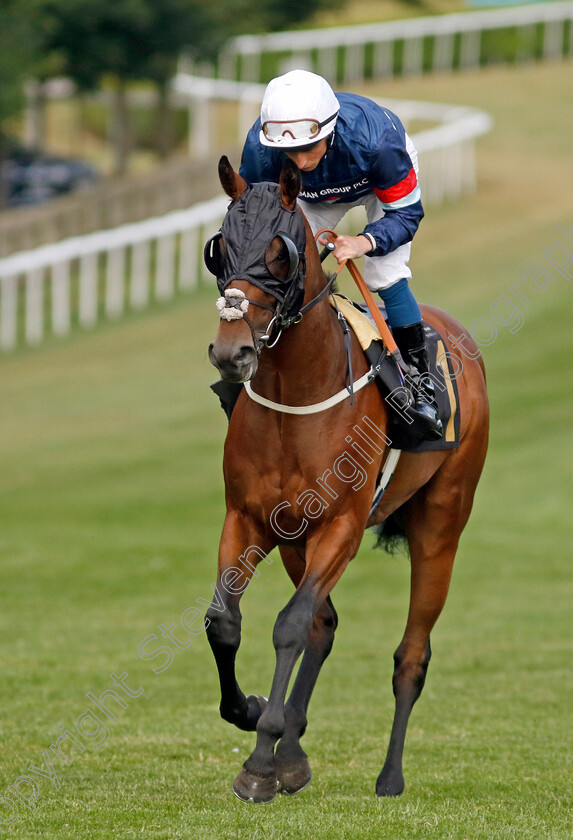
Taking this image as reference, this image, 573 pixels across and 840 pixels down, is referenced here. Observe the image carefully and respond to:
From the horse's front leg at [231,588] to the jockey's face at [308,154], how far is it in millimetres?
1458

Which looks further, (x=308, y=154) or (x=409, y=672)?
(x=409, y=672)

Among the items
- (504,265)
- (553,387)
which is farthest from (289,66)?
(553,387)

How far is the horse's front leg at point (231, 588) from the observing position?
512 cm

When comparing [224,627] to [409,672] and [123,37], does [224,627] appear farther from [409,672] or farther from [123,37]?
[123,37]

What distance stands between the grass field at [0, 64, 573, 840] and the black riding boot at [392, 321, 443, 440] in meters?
1.66

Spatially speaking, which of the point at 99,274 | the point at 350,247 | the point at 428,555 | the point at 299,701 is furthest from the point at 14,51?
the point at 299,701

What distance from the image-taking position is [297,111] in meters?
4.96

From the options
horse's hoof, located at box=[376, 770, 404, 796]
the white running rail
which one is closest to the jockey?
horse's hoof, located at box=[376, 770, 404, 796]

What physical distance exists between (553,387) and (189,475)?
615 cm

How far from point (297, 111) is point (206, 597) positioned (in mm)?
6505

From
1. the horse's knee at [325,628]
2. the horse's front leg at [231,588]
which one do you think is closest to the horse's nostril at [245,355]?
the horse's front leg at [231,588]

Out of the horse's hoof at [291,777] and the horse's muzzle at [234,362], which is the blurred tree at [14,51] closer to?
the horse's hoof at [291,777]

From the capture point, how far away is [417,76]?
3825 cm

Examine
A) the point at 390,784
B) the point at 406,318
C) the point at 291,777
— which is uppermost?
the point at 406,318
